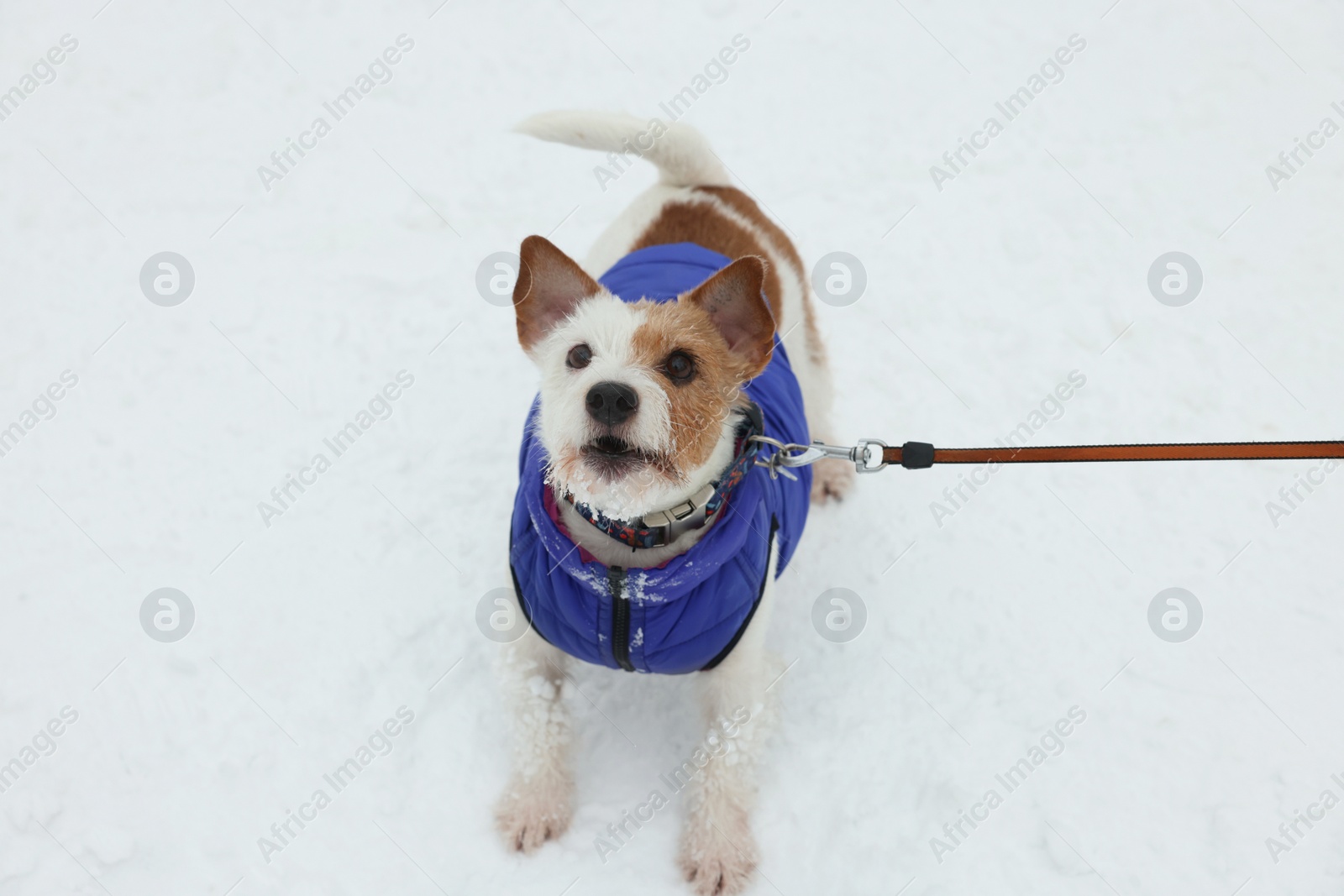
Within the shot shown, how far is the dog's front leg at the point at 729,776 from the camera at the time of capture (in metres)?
2.86

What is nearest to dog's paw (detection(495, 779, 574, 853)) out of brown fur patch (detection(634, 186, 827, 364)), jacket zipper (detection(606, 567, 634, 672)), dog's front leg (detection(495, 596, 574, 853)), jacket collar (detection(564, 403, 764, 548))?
dog's front leg (detection(495, 596, 574, 853))

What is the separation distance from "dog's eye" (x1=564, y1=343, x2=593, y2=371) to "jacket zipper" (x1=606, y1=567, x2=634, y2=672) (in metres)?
0.60

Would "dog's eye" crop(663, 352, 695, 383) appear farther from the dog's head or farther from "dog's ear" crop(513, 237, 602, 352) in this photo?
"dog's ear" crop(513, 237, 602, 352)

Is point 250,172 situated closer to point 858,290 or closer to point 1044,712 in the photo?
point 858,290

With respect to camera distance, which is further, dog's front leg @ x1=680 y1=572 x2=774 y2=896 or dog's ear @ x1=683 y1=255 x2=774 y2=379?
dog's front leg @ x1=680 y1=572 x2=774 y2=896

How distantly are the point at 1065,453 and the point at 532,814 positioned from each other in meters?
2.06

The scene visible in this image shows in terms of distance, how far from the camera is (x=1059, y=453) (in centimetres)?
234

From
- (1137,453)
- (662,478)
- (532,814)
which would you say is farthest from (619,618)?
(1137,453)

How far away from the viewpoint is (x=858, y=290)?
4625 mm

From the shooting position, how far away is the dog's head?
206 cm

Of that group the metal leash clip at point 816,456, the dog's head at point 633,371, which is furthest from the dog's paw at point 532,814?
the metal leash clip at point 816,456

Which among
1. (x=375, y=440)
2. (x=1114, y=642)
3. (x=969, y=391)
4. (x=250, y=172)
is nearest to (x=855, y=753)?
(x=1114, y=642)

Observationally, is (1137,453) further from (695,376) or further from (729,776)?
(729,776)

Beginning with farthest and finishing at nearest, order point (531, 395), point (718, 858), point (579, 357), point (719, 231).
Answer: point (531, 395) < point (719, 231) < point (718, 858) < point (579, 357)
